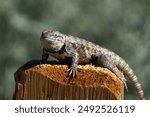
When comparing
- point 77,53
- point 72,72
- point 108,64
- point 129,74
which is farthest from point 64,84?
point 129,74

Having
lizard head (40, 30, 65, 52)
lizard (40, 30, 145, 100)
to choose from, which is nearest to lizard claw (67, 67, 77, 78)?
lizard (40, 30, 145, 100)

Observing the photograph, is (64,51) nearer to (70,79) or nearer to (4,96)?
(70,79)

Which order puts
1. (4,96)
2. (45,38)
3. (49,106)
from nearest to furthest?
(49,106), (45,38), (4,96)

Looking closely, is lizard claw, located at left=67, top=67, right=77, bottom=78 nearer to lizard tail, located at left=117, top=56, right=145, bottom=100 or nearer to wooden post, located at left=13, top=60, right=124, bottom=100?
wooden post, located at left=13, top=60, right=124, bottom=100

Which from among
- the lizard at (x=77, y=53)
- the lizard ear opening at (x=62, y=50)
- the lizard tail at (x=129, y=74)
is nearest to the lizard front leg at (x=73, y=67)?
the lizard at (x=77, y=53)

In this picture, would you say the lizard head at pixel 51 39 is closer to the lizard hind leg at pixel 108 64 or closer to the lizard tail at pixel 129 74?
the lizard hind leg at pixel 108 64

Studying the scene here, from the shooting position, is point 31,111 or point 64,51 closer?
point 31,111

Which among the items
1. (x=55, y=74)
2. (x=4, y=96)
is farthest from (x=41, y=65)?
(x=4, y=96)
